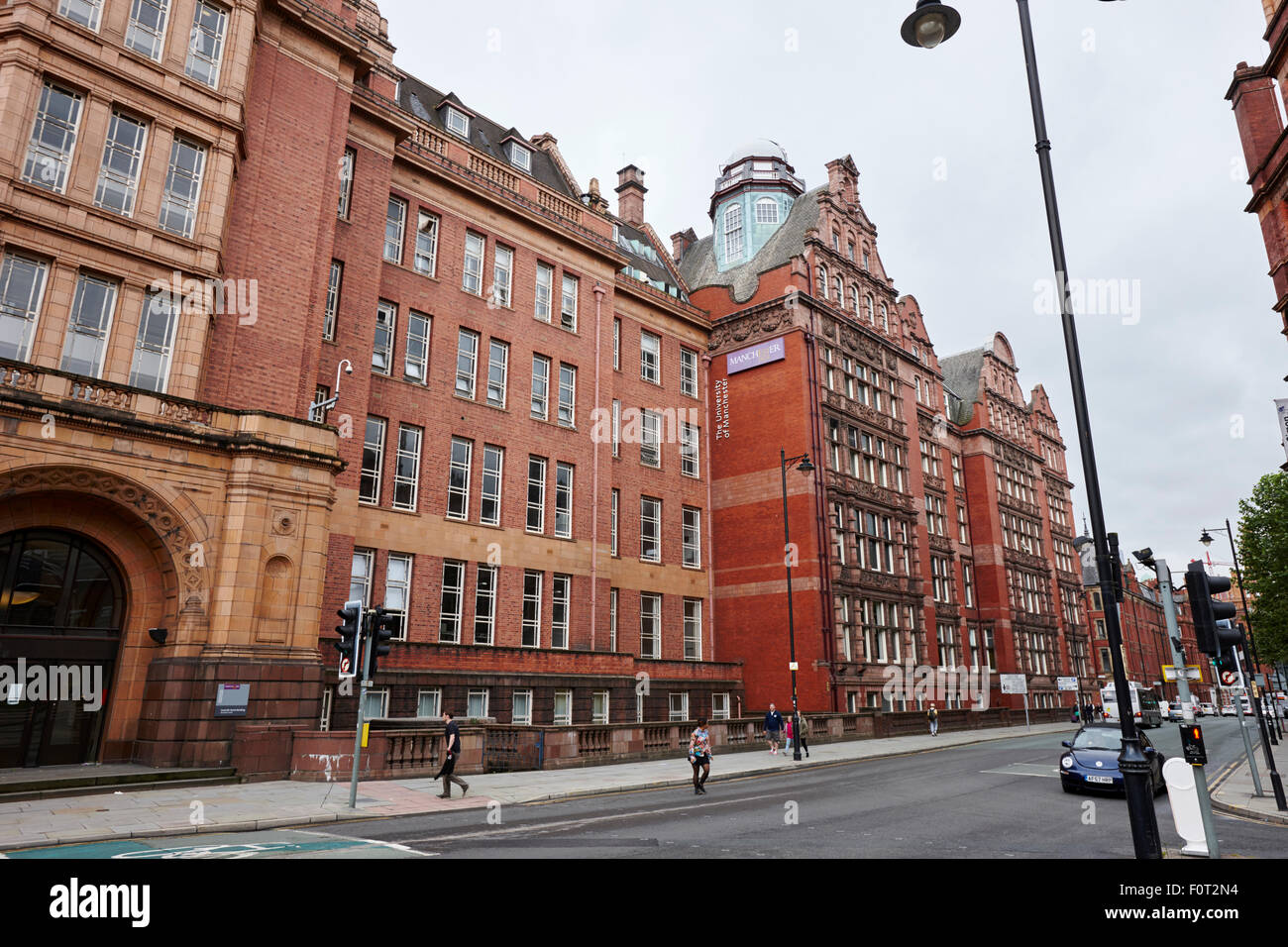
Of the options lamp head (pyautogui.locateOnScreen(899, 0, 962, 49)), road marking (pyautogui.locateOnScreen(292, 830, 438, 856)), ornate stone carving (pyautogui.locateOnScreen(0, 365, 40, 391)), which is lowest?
road marking (pyautogui.locateOnScreen(292, 830, 438, 856))

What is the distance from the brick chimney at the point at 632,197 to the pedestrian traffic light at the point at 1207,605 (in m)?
42.0

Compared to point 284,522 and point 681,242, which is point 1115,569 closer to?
point 284,522

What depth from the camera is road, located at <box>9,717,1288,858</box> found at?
32.9ft

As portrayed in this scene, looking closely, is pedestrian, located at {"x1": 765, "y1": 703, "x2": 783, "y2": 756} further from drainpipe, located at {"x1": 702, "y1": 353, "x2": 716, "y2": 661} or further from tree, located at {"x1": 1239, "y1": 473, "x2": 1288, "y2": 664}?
tree, located at {"x1": 1239, "y1": 473, "x2": 1288, "y2": 664}

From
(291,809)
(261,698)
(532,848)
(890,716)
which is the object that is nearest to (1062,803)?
(532,848)

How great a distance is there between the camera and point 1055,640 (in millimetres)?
61781

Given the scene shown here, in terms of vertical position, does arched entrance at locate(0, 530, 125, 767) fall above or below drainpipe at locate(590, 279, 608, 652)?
below

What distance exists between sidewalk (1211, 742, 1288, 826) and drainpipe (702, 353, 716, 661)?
21.1m

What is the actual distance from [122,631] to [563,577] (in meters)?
15.8

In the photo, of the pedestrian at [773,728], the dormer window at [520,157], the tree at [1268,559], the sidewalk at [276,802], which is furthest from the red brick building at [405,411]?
the tree at [1268,559]

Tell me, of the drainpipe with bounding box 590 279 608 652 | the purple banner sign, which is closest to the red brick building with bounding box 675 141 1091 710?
the purple banner sign

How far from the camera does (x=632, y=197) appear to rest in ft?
158

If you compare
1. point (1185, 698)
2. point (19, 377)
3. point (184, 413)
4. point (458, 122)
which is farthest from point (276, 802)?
point (458, 122)
